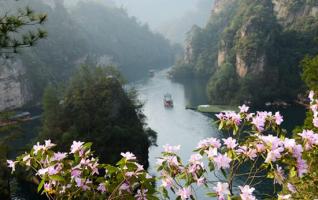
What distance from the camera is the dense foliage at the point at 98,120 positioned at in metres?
65.4

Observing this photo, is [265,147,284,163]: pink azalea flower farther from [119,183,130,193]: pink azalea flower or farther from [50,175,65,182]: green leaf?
[50,175,65,182]: green leaf

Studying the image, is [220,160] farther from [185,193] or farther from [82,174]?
[82,174]

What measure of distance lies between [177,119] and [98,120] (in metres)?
38.0

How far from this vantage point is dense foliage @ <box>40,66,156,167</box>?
2576 inches

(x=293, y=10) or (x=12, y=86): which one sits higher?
(x=293, y=10)

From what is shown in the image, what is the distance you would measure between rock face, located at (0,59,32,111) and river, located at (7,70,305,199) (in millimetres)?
26432

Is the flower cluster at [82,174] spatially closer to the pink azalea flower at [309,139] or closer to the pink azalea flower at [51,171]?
the pink azalea flower at [51,171]

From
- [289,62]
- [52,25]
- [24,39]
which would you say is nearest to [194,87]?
[289,62]

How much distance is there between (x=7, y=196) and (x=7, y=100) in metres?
94.1

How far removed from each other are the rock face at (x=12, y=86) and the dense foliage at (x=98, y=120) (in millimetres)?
59003

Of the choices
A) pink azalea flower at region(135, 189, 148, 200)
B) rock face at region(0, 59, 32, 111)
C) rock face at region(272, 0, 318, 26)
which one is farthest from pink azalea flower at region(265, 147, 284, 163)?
rock face at region(272, 0, 318, 26)

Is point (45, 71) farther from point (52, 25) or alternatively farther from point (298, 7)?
point (298, 7)

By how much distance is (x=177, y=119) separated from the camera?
103 meters

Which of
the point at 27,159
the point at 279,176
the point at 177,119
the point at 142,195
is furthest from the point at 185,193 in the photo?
the point at 177,119
